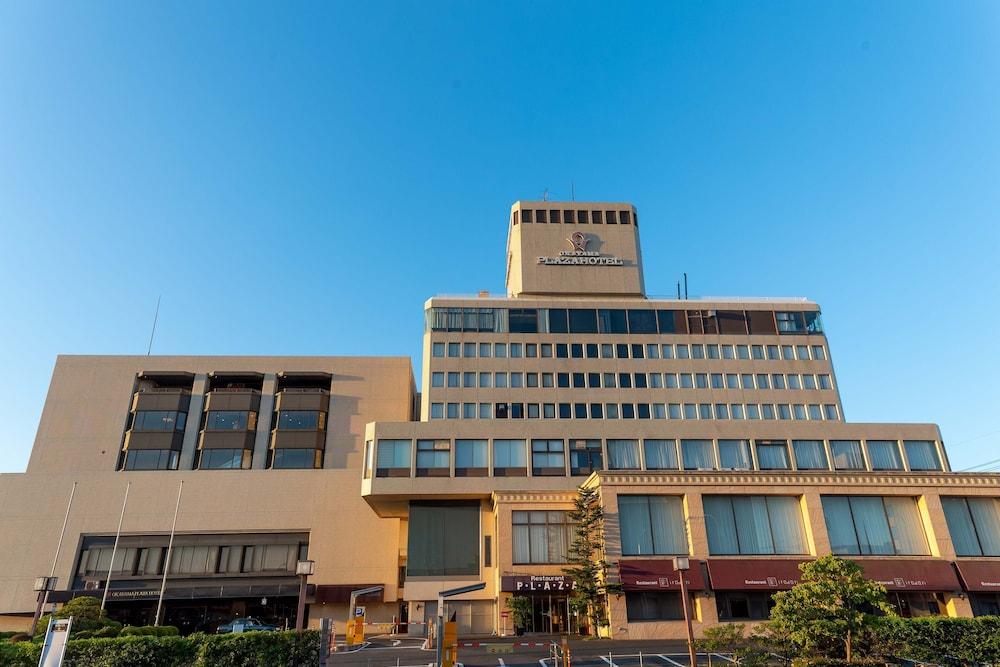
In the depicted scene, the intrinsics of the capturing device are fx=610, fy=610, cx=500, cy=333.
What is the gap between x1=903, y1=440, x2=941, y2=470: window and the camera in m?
54.4

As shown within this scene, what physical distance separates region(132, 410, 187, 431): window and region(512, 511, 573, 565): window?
4009cm

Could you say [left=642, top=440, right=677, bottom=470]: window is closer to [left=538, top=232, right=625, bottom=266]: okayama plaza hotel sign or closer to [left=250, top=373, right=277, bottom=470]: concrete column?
[left=538, top=232, right=625, bottom=266]: okayama plaza hotel sign

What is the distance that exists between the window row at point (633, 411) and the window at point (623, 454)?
7.97ft

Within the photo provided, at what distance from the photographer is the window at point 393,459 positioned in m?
51.8

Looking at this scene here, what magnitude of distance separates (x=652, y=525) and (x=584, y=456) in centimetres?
1372

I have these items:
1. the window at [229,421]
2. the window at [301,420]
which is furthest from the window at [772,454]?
the window at [229,421]

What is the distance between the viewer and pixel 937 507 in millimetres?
39750

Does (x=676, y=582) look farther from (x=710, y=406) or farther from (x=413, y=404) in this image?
(x=413, y=404)

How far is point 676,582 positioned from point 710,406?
22.2 meters

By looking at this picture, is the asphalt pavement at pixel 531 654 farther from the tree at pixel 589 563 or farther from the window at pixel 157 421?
the window at pixel 157 421

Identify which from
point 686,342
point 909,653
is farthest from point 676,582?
point 686,342

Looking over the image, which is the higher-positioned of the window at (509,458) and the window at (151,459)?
the window at (151,459)

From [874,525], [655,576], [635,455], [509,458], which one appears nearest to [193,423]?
[509,458]

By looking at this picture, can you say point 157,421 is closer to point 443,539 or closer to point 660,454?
point 443,539
